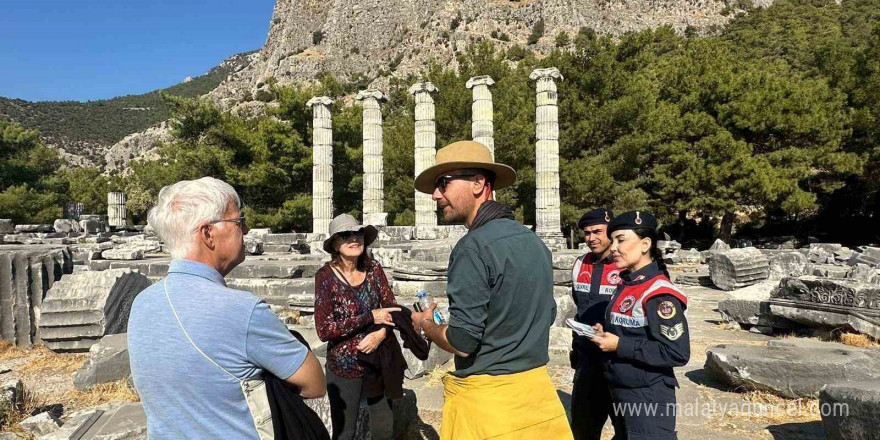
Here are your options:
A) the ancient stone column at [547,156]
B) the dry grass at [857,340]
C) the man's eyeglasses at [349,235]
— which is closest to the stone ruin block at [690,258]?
the ancient stone column at [547,156]

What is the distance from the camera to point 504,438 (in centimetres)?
214

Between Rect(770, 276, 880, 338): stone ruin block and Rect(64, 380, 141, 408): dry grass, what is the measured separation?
25.9ft

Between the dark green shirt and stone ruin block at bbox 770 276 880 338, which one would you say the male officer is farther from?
stone ruin block at bbox 770 276 880 338

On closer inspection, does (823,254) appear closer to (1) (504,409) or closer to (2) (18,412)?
(1) (504,409)

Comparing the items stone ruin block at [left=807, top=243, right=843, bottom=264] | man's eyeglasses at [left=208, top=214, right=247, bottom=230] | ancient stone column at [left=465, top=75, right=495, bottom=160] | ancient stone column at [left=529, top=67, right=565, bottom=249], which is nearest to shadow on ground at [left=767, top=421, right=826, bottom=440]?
man's eyeglasses at [left=208, top=214, right=247, bottom=230]

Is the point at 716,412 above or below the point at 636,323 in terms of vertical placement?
below

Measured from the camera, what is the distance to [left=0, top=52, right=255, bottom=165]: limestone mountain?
68.8 m

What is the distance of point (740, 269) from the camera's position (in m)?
11.7

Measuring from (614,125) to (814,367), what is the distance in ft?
63.5

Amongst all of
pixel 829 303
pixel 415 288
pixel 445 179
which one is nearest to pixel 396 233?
pixel 415 288

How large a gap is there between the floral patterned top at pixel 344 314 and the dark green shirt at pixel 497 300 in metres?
1.07

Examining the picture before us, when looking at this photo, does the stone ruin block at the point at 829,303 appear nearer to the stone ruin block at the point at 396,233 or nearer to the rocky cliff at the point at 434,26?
the stone ruin block at the point at 396,233

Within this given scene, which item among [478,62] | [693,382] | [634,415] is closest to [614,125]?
[478,62]

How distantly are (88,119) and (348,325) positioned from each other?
9752 cm
